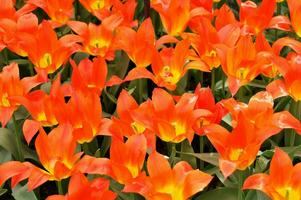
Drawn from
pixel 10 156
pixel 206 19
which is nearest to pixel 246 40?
pixel 206 19

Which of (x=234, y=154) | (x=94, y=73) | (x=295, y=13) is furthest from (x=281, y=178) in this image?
(x=295, y=13)

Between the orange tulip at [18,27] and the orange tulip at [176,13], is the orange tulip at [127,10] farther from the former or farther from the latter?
the orange tulip at [18,27]

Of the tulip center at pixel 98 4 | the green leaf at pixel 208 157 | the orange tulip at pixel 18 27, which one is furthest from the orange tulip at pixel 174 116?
the tulip center at pixel 98 4

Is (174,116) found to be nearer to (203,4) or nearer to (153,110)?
(153,110)

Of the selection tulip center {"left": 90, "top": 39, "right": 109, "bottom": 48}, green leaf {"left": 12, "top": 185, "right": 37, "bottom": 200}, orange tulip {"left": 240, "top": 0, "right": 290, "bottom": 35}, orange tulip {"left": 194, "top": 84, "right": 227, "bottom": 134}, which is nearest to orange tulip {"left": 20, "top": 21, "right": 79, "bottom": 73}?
tulip center {"left": 90, "top": 39, "right": 109, "bottom": 48}

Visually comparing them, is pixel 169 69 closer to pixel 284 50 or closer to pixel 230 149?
pixel 230 149
